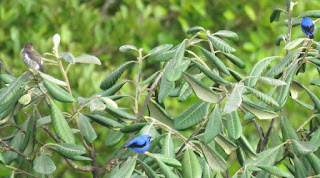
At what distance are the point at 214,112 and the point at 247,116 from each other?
40cm

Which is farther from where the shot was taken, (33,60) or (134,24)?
(134,24)

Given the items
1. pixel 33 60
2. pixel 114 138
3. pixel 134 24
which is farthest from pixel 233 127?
pixel 134 24

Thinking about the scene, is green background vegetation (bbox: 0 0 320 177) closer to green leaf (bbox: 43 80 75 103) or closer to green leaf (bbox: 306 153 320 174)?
green leaf (bbox: 306 153 320 174)

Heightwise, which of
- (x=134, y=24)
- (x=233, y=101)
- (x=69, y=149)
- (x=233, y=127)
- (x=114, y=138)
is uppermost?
(x=233, y=101)

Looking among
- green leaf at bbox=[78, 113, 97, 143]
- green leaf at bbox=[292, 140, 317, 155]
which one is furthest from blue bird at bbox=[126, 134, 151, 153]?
green leaf at bbox=[292, 140, 317, 155]

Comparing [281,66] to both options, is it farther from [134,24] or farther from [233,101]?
[134,24]

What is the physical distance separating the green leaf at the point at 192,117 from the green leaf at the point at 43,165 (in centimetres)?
36

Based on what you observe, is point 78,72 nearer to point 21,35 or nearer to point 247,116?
point 21,35

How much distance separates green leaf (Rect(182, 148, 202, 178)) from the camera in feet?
5.22

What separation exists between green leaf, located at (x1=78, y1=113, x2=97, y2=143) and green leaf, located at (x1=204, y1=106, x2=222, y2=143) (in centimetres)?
39

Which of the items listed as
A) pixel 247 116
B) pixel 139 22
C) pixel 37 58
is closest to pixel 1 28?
pixel 139 22

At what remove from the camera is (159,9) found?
4.34m

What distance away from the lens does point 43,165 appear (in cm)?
169

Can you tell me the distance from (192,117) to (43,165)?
0.44 m
